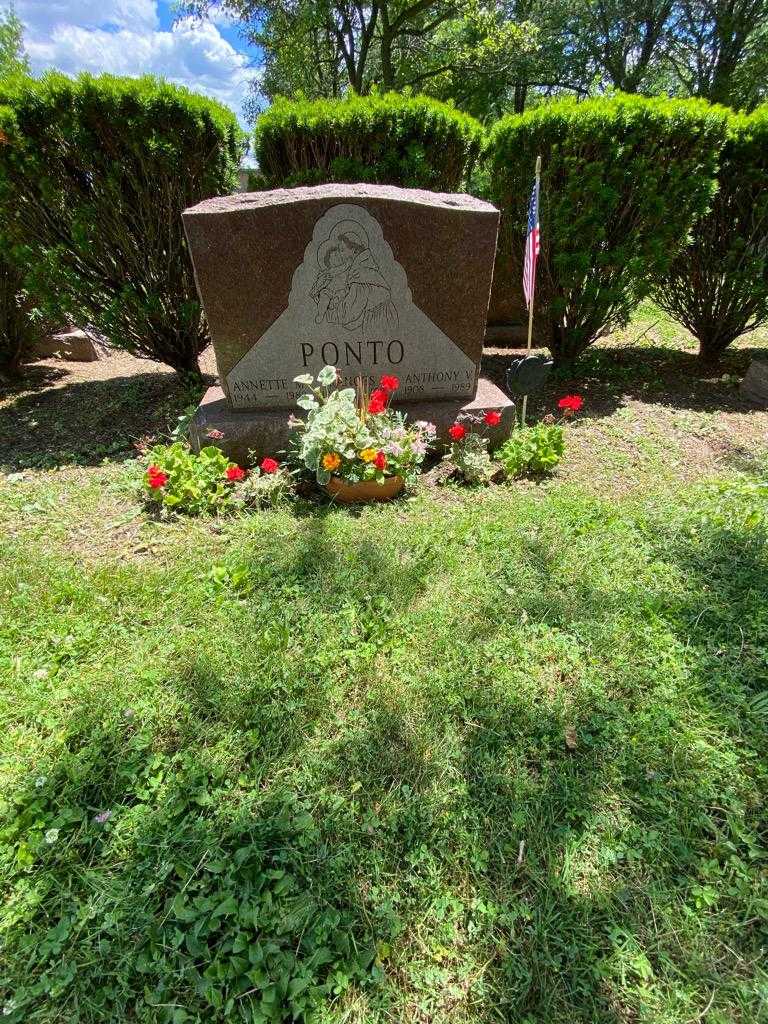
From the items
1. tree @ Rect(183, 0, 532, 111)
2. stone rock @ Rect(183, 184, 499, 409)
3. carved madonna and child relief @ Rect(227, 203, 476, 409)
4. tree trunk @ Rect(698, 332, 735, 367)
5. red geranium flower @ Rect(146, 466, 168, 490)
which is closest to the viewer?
red geranium flower @ Rect(146, 466, 168, 490)

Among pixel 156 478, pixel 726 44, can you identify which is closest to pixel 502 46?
pixel 726 44

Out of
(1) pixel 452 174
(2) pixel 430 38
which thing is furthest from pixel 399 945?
(2) pixel 430 38

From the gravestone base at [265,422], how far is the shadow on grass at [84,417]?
34.1 inches

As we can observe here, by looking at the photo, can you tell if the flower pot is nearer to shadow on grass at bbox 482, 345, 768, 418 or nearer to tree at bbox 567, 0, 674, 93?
shadow on grass at bbox 482, 345, 768, 418

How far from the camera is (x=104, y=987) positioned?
126 centimetres

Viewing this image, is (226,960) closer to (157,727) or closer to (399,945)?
(399,945)

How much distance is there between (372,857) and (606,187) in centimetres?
485

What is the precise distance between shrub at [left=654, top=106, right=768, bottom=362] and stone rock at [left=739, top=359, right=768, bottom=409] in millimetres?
817

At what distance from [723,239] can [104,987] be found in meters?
6.80

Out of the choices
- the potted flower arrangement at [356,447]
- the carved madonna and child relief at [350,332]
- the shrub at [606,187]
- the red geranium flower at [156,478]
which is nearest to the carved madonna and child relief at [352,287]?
the carved madonna and child relief at [350,332]

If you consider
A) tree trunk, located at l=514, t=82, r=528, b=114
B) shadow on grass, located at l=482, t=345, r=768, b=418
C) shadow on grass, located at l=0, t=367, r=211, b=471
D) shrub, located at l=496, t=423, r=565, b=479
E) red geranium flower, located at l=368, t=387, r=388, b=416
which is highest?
tree trunk, located at l=514, t=82, r=528, b=114

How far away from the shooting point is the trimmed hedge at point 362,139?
457cm

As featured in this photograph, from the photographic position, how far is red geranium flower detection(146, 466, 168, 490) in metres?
2.96

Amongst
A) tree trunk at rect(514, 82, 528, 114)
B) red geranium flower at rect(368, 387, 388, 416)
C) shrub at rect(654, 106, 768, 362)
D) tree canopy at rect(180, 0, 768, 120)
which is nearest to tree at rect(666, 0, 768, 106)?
→ tree canopy at rect(180, 0, 768, 120)
